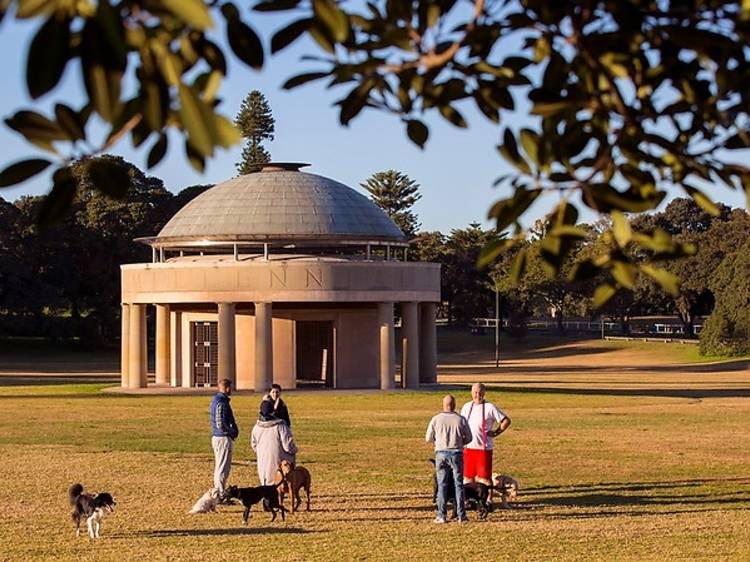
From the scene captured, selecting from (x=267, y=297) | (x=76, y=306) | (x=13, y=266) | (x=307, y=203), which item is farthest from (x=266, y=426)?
(x=76, y=306)

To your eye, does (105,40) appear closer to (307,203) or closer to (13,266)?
(307,203)

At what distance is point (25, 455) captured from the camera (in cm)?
2861

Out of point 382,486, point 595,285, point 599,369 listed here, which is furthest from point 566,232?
Result: point 595,285

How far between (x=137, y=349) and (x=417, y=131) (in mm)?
49382

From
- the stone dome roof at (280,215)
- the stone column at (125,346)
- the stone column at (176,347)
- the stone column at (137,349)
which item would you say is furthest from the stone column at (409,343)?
the stone column at (125,346)

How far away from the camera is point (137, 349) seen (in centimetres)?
5447

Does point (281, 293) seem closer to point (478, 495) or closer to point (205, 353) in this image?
point (205, 353)

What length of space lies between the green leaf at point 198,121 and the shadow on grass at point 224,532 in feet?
47.1

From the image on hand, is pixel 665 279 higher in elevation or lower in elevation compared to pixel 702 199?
lower

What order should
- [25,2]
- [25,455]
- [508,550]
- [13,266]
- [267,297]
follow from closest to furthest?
[25,2] < [508,550] < [25,455] < [267,297] < [13,266]

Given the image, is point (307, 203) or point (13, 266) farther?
point (13, 266)

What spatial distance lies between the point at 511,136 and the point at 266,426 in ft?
49.2

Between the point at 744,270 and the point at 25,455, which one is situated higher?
the point at 744,270

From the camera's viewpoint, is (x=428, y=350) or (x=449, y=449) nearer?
(x=449, y=449)
